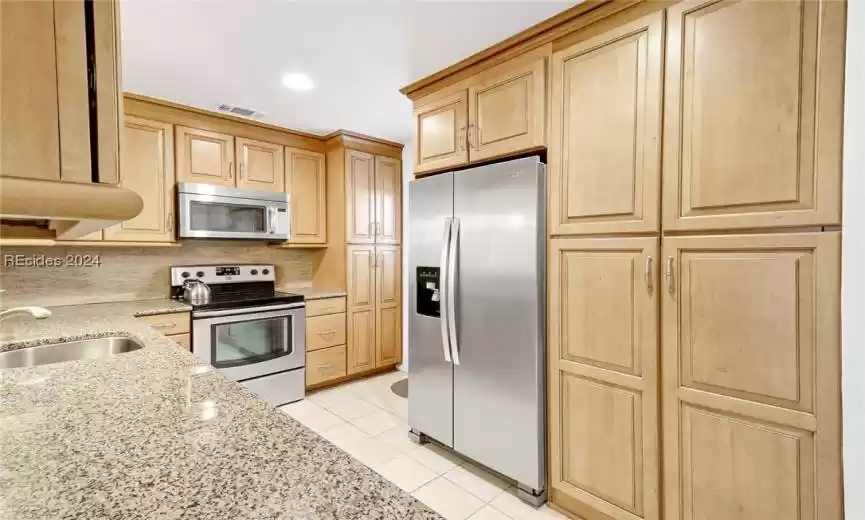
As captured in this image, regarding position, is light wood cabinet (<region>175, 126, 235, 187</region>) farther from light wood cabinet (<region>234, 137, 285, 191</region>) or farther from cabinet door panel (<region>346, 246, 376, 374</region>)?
cabinet door panel (<region>346, 246, 376, 374</region>)

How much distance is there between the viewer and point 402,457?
239cm

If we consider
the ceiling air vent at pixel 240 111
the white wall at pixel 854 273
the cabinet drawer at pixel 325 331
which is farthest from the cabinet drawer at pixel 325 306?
the white wall at pixel 854 273

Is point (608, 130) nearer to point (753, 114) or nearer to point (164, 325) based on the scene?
point (753, 114)

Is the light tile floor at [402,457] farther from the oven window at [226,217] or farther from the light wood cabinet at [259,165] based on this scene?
the light wood cabinet at [259,165]

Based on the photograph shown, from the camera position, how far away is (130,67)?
7.38 feet

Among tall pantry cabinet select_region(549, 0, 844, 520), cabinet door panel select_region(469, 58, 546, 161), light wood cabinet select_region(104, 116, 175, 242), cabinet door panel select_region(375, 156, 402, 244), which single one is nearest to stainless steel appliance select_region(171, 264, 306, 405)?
light wood cabinet select_region(104, 116, 175, 242)

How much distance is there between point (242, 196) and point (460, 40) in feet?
6.92

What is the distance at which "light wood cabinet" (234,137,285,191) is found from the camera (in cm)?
321

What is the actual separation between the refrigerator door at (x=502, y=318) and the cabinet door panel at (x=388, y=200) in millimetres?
1792

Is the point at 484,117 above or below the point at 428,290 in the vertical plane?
above

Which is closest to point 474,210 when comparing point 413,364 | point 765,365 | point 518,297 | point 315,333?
point 518,297

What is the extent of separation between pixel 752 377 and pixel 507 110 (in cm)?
153

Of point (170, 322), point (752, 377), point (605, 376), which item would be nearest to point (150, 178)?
point (170, 322)

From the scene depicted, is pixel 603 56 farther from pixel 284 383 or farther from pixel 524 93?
pixel 284 383
